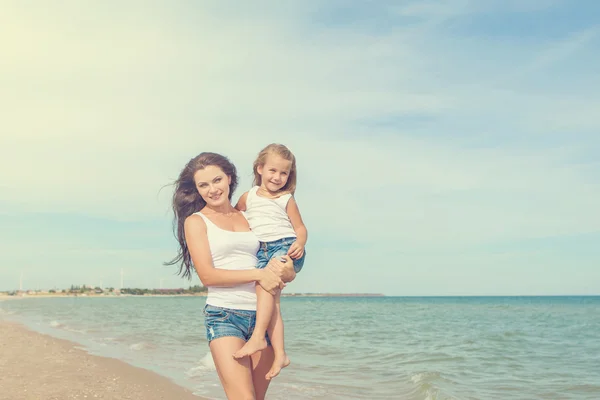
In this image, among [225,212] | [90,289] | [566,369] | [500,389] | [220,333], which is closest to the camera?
[220,333]

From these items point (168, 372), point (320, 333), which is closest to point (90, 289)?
point (320, 333)

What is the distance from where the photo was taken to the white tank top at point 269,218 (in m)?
3.91

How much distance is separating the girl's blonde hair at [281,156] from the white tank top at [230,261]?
535 millimetres

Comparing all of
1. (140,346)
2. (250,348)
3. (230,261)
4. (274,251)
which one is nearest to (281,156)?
(274,251)

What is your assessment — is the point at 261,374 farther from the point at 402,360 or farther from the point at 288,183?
the point at 402,360

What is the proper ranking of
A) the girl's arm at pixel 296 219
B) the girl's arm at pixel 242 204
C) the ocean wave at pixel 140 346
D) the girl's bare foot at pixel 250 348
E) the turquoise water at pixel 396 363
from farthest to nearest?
1. the ocean wave at pixel 140 346
2. the turquoise water at pixel 396 363
3. the girl's arm at pixel 242 204
4. the girl's arm at pixel 296 219
5. the girl's bare foot at pixel 250 348

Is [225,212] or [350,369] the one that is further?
[350,369]

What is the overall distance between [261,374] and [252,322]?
1.19 feet

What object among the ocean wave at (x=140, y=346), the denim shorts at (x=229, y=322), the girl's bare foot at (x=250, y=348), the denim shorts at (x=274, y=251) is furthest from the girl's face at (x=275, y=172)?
the ocean wave at (x=140, y=346)

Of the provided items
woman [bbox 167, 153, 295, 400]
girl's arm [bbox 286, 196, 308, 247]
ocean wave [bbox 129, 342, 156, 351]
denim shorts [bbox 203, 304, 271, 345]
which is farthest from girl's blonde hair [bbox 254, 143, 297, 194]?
ocean wave [bbox 129, 342, 156, 351]

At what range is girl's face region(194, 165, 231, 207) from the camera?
3885mm

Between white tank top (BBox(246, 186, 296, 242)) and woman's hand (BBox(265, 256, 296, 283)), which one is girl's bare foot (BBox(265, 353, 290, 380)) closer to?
woman's hand (BBox(265, 256, 296, 283))

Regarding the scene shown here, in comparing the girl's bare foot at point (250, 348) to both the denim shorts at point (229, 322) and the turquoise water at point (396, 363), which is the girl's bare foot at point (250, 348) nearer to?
the denim shorts at point (229, 322)

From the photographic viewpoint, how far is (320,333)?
861 inches
